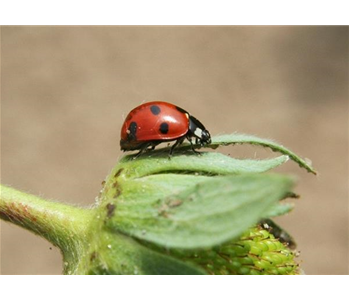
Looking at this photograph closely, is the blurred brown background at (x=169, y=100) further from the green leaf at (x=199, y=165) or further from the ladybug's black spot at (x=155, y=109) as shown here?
the green leaf at (x=199, y=165)

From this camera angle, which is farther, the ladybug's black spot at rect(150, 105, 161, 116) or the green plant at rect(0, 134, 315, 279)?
the ladybug's black spot at rect(150, 105, 161, 116)

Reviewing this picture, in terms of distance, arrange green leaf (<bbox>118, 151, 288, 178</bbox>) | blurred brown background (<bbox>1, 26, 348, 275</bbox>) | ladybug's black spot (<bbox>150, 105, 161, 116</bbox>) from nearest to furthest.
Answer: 1. green leaf (<bbox>118, 151, 288, 178</bbox>)
2. ladybug's black spot (<bbox>150, 105, 161, 116</bbox>)
3. blurred brown background (<bbox>1, 26, 348, 275</bbox>)

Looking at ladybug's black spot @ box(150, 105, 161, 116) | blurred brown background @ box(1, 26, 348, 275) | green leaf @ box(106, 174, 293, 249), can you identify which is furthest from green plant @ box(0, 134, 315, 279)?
blurred brown background @ box(1, 26, 348, 275)

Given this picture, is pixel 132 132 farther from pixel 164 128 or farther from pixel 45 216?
pixel 45 216

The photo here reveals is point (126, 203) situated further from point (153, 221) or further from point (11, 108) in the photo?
point (11, 108)

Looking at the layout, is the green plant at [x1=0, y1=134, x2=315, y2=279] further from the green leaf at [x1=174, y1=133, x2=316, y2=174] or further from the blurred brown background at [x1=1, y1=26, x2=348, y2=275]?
the blurred brown background at [x1=1, y1=26, x2=348, y2=275]

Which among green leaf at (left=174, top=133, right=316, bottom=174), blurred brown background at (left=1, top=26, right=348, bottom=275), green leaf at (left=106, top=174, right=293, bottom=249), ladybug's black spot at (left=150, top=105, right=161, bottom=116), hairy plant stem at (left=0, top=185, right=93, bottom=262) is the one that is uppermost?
blurred brown background at (left=1, top=26, right=348, bottom=275)

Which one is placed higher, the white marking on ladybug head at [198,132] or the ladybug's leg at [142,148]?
the white marking on ladybug head at [198,132]

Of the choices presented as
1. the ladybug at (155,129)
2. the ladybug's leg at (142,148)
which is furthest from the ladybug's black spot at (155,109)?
the ladybug's leg at (142,148)
